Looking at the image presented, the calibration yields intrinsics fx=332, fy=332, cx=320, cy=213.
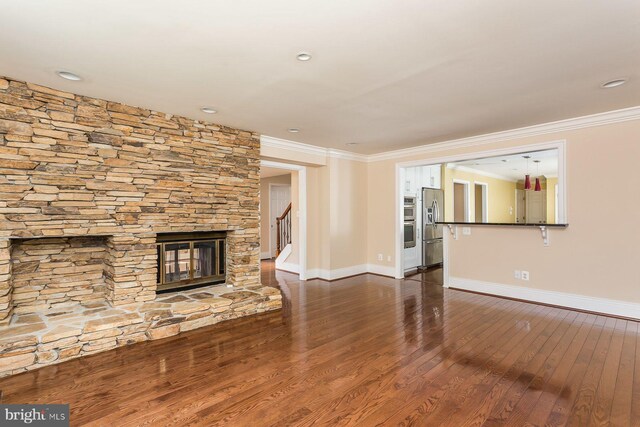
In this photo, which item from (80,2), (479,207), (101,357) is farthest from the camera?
(479,207)

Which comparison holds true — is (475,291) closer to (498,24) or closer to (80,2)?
(498,24)

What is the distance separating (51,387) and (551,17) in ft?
13.6

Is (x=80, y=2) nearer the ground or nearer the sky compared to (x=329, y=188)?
nearer the sky

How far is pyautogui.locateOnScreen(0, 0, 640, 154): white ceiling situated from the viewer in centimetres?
197

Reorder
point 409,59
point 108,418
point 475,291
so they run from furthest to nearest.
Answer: point 475,291
point 409,59
point 108,418

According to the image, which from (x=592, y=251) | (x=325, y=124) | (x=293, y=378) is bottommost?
(x=293, y=378)

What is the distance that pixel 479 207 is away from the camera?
9.16 metres

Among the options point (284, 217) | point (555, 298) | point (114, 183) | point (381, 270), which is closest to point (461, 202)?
point (381, 270)

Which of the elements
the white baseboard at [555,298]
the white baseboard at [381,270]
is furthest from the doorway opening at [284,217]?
the white baseboard at [555,298]

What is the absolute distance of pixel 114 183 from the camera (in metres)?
3.56

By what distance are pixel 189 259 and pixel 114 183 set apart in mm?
1333

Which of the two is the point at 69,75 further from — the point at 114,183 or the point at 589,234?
the point at 589,234

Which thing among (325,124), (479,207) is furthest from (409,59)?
(479,207)

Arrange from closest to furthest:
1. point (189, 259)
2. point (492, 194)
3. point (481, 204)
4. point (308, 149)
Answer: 1. point (189, 259)
2. point (308, 149)
3. point (481, 204)
4. point (492, 194)
